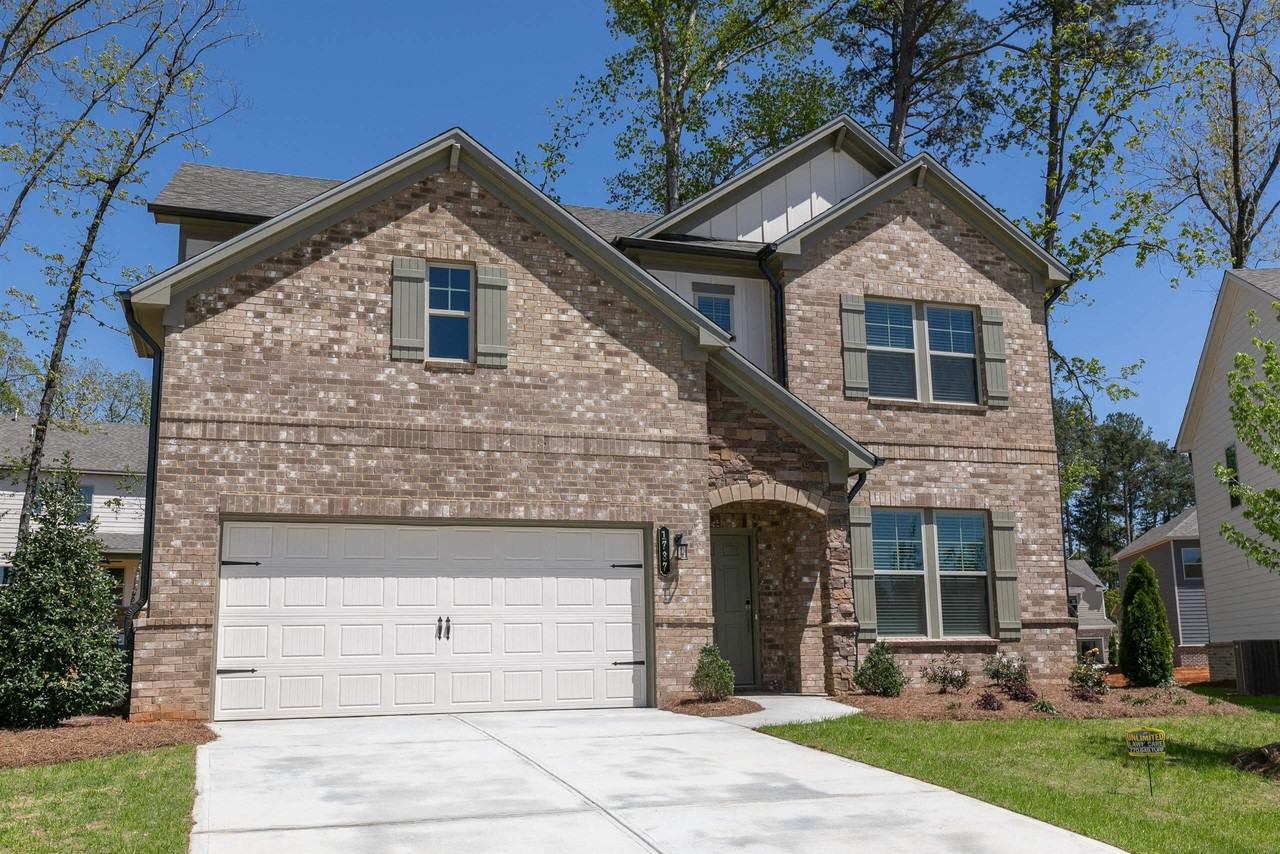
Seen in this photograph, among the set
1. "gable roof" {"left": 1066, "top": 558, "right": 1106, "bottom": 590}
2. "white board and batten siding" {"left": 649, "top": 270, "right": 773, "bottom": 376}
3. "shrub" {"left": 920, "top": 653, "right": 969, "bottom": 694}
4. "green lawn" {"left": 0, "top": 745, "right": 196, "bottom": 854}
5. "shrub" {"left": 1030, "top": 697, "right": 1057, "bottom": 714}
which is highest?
"white board and batten siding" {"left": 649, "top": 270, "right": 773, "bottom": 376}

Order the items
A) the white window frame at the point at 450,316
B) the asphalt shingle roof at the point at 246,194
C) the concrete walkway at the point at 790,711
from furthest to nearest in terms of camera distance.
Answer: the asphalt shingle roof at the point at 246,194 → the white window frame at the point at 450,316 → the concrete walkway at the point at 790,711

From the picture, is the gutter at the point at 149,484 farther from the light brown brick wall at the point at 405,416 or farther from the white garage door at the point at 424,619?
the white garage door at the point at 424,619

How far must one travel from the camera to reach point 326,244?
14422 mm

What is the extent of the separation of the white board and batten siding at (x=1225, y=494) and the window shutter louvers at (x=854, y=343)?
29.2 ft

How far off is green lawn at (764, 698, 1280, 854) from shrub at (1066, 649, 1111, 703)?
4.38 ft

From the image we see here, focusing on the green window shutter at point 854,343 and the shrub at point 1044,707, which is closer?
the shrub at point 1044,707

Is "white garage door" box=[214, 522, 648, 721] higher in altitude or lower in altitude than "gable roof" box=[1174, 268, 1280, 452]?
lower

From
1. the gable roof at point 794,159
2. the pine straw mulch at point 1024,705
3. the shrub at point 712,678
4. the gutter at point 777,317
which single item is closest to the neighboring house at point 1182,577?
the gable roof at point 794,159

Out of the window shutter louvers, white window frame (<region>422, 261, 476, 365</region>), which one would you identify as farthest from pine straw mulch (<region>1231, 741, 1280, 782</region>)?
white window frame (<region>422, 261, 476, 365</region>)

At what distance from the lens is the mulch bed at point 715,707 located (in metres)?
13.9

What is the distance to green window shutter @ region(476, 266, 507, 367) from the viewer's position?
14.8 meters

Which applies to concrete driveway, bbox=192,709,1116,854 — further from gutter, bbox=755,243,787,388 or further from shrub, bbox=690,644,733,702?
gutter, bbox=755,243,787,388

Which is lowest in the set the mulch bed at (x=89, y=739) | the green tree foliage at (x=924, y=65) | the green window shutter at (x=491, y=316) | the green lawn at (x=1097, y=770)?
the green lawn at (x=1097, y=770)

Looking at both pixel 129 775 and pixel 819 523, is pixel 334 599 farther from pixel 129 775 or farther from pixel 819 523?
pixel 819 523
